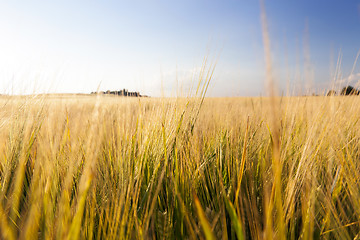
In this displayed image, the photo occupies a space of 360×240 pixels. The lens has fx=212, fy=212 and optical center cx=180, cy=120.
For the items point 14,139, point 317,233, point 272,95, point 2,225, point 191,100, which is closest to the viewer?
point 272,95

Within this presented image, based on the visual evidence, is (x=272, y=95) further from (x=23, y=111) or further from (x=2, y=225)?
(x=23, y=111)

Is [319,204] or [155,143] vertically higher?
[155,143]

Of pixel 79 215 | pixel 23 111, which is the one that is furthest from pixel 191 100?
pixel 23 111

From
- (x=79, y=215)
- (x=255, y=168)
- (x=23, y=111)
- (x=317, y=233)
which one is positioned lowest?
(x=317, y=233)

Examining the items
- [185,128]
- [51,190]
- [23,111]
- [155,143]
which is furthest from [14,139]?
[185,128]

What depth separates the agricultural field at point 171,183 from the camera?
1.77 ft

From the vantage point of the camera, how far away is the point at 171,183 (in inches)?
30.8

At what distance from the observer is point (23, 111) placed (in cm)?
115

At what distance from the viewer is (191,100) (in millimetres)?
1067

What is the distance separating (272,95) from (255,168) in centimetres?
82

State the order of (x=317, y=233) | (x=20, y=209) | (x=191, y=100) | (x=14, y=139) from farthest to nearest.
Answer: (x=191, y=100) < (x=14, y=139) < (x=20, y=209) < (x=317, y=233)

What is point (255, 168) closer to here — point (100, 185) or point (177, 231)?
point (177, 231)

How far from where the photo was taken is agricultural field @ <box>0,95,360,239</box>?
540mm

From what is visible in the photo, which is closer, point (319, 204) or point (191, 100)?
point (319, 204)
